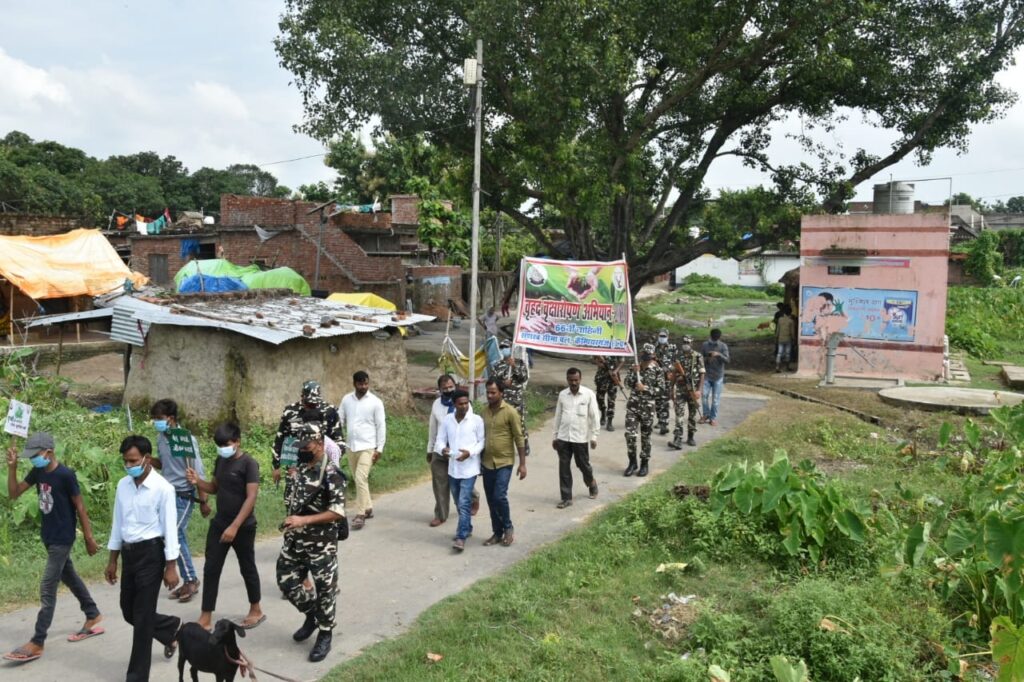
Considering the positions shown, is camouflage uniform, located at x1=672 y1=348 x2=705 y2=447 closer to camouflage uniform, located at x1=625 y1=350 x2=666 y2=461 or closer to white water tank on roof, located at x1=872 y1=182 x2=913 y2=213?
camouflage uniform, located at x1=625 y1=350 x2=666 y2=461

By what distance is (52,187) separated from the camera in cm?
4312

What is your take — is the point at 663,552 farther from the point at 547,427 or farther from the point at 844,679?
the point at 547,427

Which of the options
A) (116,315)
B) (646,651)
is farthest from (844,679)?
(116,315)

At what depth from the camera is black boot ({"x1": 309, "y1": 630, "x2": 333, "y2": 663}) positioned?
17.7ft

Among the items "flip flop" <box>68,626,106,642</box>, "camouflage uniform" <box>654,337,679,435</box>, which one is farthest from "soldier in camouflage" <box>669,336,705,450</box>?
"flip flop" <box>68,626,106,642</box>

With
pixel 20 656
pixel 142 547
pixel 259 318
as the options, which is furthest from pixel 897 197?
pixel 20 656

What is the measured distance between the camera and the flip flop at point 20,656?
534 cm

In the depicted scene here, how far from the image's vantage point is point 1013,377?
17.4 meters

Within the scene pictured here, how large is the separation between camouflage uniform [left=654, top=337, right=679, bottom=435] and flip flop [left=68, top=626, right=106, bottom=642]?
26.3ft

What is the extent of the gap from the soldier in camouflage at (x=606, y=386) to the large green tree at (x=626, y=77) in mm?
6543

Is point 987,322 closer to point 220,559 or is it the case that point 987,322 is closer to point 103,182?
point 220,559

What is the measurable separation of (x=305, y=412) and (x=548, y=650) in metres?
2.94

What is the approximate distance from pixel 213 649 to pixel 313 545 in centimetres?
120

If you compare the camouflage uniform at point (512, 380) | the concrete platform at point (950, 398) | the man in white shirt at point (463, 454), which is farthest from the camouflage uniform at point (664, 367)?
the concrete platform at point (950, 398)
